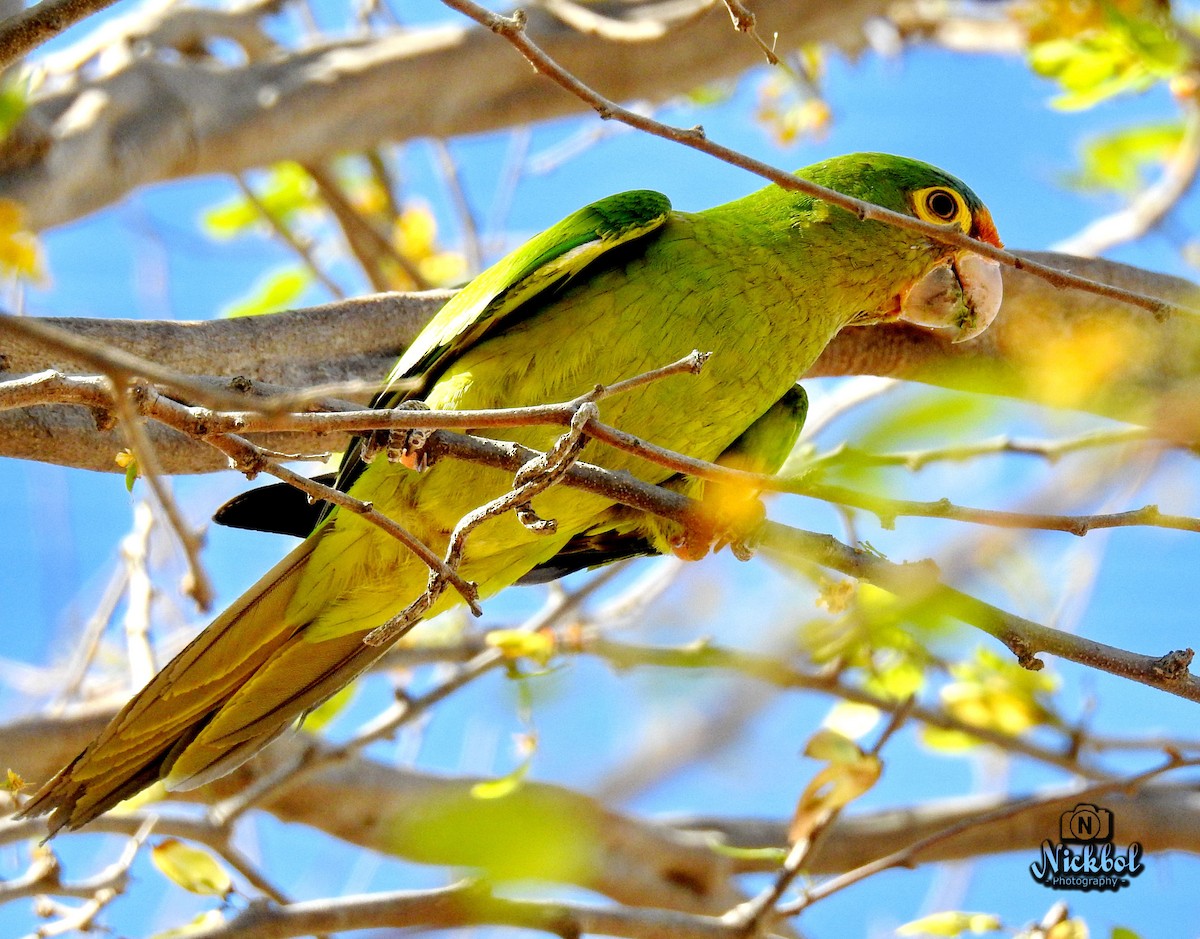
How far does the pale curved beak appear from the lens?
3.60 metres

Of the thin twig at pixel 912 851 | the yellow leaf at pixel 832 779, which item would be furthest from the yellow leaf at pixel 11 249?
the thin twig at pixel 912 851

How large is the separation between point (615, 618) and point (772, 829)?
3.17ft

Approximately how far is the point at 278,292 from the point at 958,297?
10.9ft

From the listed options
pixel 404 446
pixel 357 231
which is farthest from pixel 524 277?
pixel 357 231

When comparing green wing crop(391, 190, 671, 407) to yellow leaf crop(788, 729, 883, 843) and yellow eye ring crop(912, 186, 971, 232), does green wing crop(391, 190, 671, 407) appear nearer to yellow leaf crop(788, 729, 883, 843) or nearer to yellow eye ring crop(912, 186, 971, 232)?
yellow eye ring crop(912, 186, 971, 232)

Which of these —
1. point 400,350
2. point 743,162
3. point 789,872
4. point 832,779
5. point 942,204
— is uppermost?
point 942,204

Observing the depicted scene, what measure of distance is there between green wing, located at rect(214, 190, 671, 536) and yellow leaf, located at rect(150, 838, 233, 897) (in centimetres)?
87

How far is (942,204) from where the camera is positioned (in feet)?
11.9

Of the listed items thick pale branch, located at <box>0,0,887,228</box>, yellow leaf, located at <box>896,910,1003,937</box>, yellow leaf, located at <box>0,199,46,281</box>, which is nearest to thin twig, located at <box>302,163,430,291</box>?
thick pale branch, located at <box>0,0,887,228</box>

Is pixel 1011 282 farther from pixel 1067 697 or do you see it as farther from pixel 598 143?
pixel 598 143

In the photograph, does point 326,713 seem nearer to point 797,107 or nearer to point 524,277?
point 524,277

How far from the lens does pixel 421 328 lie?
3.70 metres

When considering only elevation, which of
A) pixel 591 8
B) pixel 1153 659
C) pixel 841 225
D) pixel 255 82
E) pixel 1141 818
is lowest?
pixel 1153 659

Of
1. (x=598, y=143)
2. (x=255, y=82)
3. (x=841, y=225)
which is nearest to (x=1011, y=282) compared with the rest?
(x=841, y=225)
